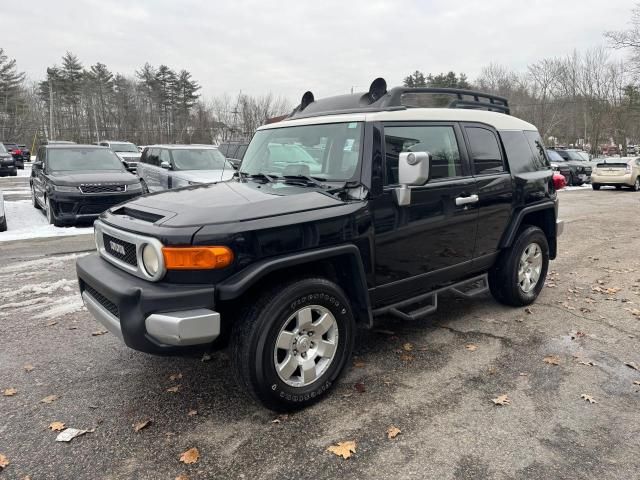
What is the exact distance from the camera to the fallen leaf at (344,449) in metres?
2.65

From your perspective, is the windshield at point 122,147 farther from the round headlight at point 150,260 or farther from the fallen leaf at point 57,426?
the round headlight at point 150,260

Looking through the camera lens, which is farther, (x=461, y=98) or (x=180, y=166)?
(x=180, y=166)

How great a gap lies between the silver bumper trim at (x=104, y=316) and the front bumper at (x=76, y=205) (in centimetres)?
688

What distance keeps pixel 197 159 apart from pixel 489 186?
9.08 metres

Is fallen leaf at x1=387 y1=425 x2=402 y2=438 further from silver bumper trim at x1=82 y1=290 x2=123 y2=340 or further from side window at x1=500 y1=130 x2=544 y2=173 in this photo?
side window at x1=500 y1=130 x2=544 y2=173

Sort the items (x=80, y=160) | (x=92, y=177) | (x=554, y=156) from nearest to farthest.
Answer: (x=92, y=177)
(x=80, y=160)
(x=554, y=156)

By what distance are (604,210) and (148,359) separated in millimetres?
13848

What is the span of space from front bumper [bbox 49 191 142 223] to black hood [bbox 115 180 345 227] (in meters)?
6.84

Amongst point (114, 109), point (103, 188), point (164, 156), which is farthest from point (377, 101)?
point (114, 109)

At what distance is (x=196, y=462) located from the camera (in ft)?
8.54

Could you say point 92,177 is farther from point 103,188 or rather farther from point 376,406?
point 376,406

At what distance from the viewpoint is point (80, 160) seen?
1075 cm

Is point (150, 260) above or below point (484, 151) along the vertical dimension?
below

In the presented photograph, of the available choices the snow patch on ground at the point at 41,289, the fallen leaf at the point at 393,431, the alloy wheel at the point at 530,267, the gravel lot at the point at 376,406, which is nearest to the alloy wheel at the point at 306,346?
the gravel lot at the point at 376,406
